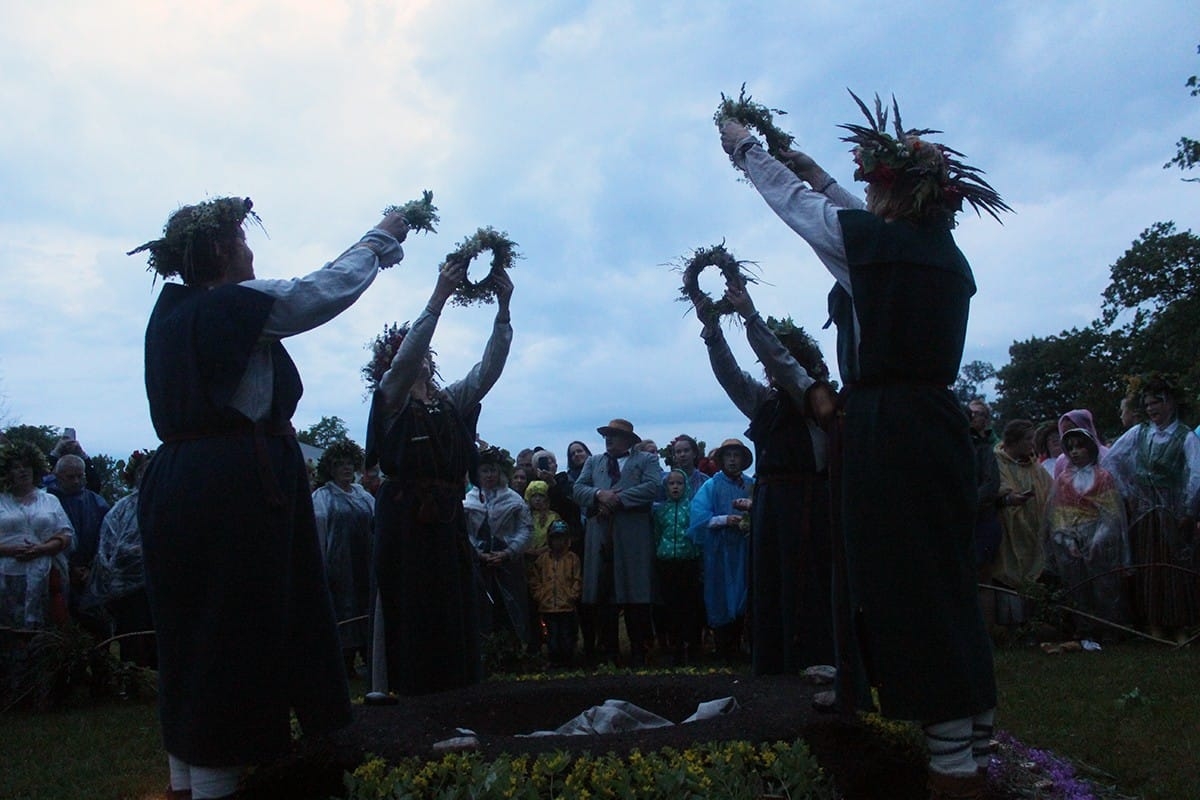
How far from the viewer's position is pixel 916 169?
4168 mm

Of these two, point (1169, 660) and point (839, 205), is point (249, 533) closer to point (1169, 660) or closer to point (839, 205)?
point (839, 205)

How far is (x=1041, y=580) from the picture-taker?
11.3 metres

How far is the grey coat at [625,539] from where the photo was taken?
10633 mm

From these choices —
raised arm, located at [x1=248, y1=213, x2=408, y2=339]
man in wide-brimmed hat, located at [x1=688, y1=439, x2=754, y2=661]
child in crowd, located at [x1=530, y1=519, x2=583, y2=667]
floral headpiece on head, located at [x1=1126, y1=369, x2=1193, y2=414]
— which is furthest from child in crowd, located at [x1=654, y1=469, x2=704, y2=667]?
raised arm, located at [x1=248, y1=213, x2=408, y2=339]

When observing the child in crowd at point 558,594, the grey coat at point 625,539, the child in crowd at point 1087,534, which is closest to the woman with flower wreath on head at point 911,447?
the grey coat at point 625,539

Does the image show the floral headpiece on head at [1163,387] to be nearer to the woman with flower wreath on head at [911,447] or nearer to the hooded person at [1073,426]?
the hooded person at [1073,426]

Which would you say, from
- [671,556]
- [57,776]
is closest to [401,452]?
[57,776]

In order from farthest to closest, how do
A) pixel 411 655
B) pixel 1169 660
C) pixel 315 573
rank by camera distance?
pixel 1169 660 → pixel 411 655 → pixel 315 573

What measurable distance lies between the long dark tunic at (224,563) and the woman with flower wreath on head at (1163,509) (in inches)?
332

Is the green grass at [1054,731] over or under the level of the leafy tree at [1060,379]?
under

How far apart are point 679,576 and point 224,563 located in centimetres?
725

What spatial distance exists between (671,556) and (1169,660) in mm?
4421

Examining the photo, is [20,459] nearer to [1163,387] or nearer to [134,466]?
[134,466]

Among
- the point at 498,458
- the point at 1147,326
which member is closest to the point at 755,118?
the point at 498,458
